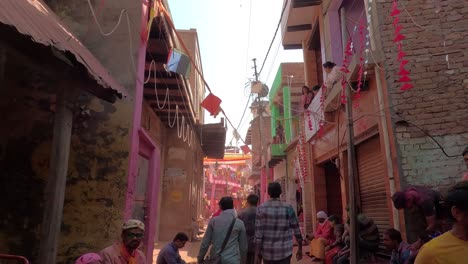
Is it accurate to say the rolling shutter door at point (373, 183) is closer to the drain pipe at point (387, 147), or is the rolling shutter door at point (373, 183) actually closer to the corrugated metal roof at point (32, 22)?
the drain pipe at point (387, 147)

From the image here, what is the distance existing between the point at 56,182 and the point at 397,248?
451 cm

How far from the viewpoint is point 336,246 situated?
7246mm

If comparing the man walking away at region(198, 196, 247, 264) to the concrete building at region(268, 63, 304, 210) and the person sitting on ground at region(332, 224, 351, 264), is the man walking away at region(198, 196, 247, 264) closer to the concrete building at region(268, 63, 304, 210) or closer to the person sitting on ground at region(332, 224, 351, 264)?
the person sitting on ground at region(332, 224, 351, 264)

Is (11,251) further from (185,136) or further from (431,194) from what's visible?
(185,136)

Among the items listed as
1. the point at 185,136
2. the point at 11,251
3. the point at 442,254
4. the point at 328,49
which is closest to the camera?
the point at 442,254

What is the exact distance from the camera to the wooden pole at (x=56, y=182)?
11.6 ft

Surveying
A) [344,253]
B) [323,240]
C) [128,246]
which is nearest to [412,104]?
[344,253]

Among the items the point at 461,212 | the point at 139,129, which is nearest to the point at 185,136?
the point at 139,129

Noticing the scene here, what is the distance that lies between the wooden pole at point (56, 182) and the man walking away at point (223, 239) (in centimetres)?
169

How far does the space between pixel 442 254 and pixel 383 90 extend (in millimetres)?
4755

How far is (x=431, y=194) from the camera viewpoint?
15.1 ft

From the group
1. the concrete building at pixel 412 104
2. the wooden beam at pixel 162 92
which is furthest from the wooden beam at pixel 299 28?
the wooden beam at pixel 162 92

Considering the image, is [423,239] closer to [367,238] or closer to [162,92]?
[367,238]

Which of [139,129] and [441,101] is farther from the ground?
[441,101]
